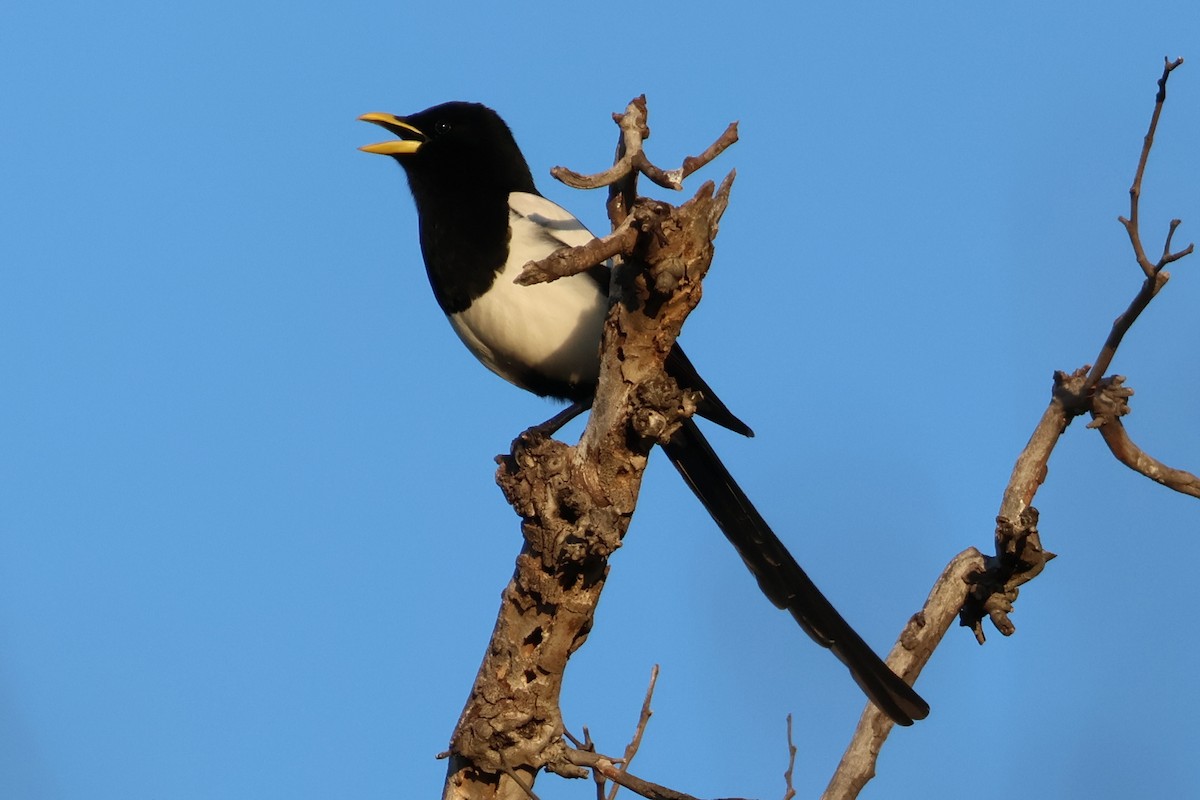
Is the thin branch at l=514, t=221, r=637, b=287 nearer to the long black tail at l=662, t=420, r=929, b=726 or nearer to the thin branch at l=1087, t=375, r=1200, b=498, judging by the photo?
→ the long black tail at l=662, t=420, r=929, b=726

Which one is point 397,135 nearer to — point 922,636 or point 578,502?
point 578,502

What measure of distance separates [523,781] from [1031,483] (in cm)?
124

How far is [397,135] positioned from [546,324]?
3.31 ft

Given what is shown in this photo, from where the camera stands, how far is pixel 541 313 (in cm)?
319

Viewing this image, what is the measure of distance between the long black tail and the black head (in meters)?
0.88

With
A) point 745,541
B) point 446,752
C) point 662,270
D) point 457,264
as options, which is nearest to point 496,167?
point 457,264

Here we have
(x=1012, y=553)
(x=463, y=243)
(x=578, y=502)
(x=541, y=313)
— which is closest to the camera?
(x=578, y=502)

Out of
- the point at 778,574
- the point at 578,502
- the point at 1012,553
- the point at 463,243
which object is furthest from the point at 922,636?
the point at 463,243

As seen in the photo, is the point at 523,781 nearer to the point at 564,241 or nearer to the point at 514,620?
the point at 514,620

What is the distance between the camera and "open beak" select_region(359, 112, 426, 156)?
3.70 metres

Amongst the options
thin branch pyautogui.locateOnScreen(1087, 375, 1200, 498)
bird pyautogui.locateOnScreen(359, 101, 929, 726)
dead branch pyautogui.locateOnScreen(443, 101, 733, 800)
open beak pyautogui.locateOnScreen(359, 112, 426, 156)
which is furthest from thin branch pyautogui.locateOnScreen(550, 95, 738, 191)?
open beak pyautogui.locateOnScreen(359, 112, 426, 156)

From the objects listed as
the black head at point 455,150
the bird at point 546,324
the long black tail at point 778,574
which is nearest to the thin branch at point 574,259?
the bird at point 546,324

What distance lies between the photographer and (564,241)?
323cm

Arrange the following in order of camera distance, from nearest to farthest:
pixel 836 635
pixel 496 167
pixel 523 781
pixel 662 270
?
1. pixel 662 270
2. pixel 523 781
3. pixel 836 635
4. pixel 496 167
